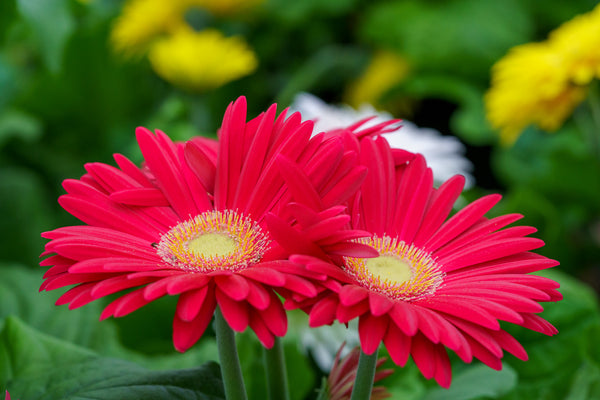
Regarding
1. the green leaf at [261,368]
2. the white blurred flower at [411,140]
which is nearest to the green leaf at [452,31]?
the white blurred flower at [411,140]

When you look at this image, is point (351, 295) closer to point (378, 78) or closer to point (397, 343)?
point (397, 343)

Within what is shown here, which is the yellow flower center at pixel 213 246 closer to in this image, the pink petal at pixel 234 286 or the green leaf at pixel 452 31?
the pink petal at pixel 234 286

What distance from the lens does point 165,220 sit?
14.5 inches

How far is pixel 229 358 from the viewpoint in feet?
1.05

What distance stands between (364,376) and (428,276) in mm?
76

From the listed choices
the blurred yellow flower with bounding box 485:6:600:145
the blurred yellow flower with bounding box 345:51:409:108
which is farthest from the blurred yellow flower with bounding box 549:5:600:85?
the blurred yellow flower with bounding box 345:51:409:108

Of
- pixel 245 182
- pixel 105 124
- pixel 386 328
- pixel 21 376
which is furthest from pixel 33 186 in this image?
pixel 386 328

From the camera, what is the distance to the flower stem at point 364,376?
313mm

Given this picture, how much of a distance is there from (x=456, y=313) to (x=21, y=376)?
29cm

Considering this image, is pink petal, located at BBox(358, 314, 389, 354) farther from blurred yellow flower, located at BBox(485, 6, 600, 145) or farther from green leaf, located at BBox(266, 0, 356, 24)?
green leaf, located at BBox(266, 0, 356, 24)

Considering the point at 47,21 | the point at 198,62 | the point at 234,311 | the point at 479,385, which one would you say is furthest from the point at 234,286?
the point at 198,62

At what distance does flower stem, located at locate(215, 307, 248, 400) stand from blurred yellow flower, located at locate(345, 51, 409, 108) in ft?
3.36

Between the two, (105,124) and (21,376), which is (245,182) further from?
(105,124)

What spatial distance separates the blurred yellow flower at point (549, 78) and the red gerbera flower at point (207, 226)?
1.74 feet
